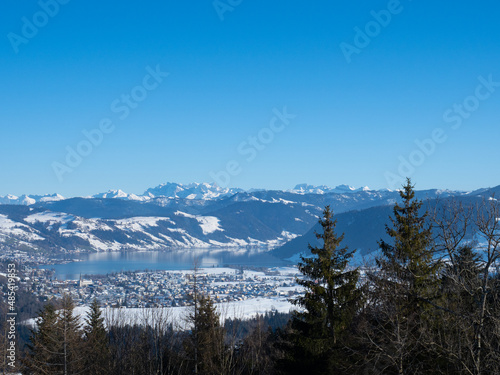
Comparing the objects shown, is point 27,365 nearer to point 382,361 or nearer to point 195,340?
point 195,340

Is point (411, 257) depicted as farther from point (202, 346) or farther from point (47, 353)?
point (47, 353)

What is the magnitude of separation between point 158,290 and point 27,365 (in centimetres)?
9671

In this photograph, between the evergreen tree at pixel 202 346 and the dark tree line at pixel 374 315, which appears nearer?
the dark tree line at pixel 374 315

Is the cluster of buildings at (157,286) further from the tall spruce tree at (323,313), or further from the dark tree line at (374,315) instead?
the tall spruce tree at (323,313)

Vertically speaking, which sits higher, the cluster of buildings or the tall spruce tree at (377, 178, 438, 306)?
the tall spruce tree at (377, 178, 438, 306)

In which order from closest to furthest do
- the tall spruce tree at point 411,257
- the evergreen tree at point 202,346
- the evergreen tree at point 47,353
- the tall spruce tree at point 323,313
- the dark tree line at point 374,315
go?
the dark tree line at point 374,315 → the tall spruce tree at point 411,257 → the tall spruce tree at point 323,313 → the evergreen tree at point 47,353 → the evergreen tree at point 202,346

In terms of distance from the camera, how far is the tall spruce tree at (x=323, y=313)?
16.7m

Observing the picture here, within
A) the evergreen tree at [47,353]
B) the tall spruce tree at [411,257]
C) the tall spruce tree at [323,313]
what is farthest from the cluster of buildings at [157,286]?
the tall spruce tree at [411,257]

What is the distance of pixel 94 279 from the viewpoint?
149125 millimetres

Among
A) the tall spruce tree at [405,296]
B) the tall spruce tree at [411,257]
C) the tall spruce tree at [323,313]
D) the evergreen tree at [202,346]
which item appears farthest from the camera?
the evergreen tree at [202,346]

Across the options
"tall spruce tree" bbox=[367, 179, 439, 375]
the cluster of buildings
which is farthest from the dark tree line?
the cluster of buildings

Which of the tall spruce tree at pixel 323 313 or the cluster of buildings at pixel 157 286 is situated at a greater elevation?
the tall spruce tree at pixel 323 313

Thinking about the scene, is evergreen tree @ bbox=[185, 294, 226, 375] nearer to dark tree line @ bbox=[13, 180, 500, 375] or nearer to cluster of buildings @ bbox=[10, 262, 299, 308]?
dark tree line @ bbox=[13, 180, 500, 375]

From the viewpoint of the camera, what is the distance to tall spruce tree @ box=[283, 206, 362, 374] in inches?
656
